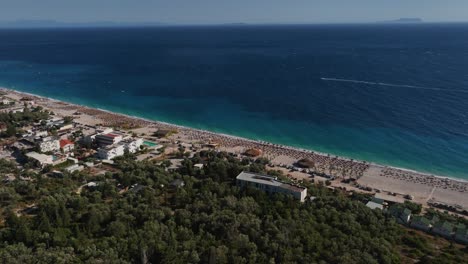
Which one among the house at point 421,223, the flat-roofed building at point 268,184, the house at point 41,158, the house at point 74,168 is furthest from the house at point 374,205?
the house at point 41,158

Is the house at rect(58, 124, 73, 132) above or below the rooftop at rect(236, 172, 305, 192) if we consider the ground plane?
below

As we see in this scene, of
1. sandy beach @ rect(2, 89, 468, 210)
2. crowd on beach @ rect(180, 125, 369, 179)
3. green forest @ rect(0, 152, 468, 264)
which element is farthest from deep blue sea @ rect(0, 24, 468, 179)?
green forest @ rect(0, 152, 468, 264)

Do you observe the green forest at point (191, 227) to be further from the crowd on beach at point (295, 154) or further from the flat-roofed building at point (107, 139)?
the flat-roofed building at point (107, 139)

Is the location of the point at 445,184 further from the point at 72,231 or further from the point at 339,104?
the point at 72,231

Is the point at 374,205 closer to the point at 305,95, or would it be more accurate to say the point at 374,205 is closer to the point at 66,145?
the point at 66,145

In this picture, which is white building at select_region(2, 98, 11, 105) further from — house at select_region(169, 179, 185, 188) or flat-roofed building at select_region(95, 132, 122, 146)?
house at select_region(169, 179, 185, 188)

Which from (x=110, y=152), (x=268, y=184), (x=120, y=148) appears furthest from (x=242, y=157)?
(x=110, y=152)
